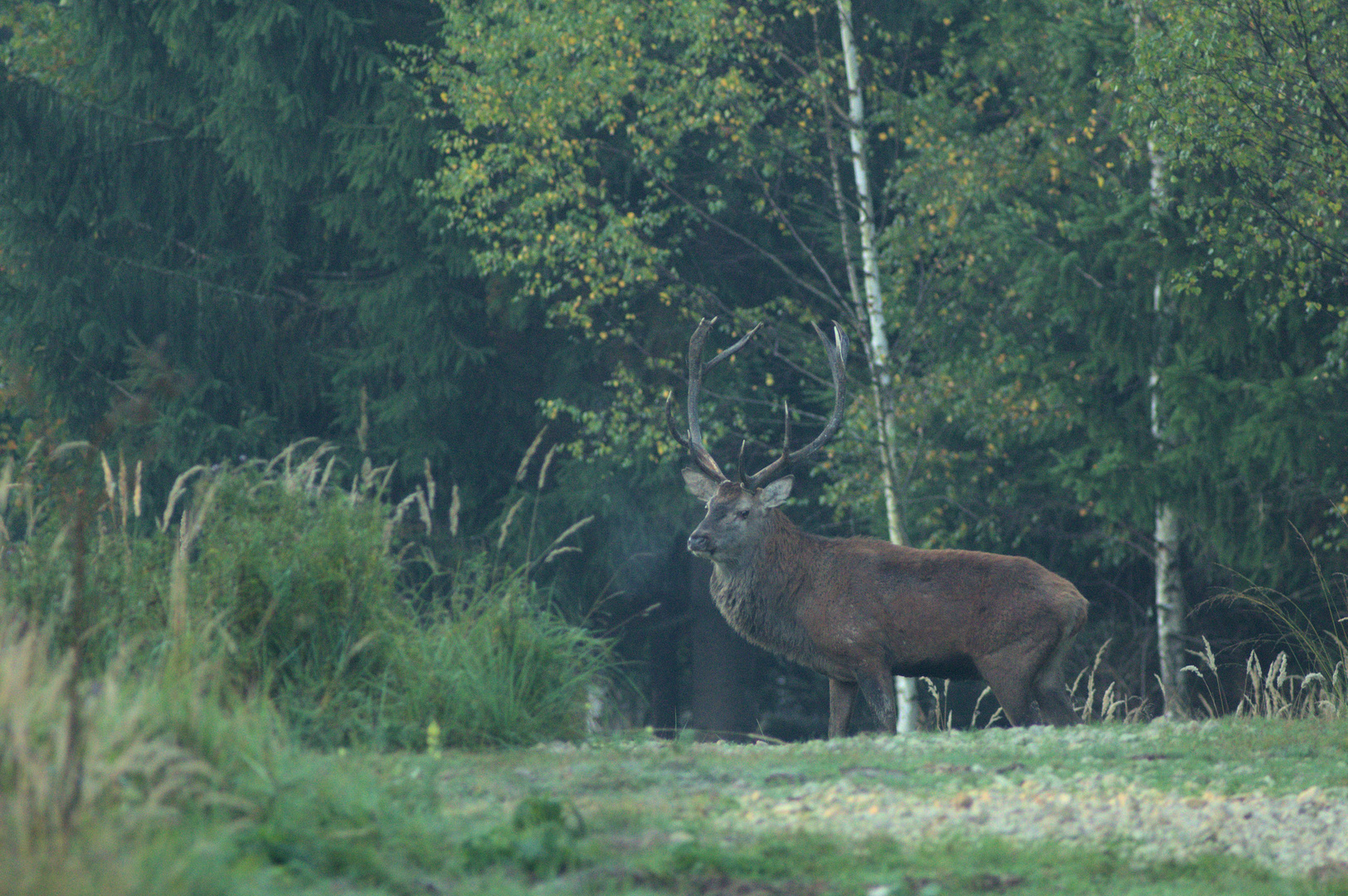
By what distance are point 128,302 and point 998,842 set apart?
14348mm

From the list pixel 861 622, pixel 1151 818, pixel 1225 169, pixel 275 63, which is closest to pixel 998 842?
pixel 1151 818

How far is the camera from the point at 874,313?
49.4ft

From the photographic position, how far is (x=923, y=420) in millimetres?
14516

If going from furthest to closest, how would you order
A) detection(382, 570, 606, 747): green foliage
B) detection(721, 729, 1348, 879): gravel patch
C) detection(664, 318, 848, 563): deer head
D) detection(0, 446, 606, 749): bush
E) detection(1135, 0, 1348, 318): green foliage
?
detection(1135, 0, 1348, 318): green foliage
detection(664, 318, 848, 563): deer head
detection(382, 570, 606, 747): green foliage
detection(0, 446, 606, 749): bush
detection(721, 729, 1348, 879): gravel patch

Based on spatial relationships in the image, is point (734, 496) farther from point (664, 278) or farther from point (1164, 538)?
point (664, 278)

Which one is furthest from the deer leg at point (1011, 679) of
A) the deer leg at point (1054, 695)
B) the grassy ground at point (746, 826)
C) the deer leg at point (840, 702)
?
the grassy ground at point (746, 826)

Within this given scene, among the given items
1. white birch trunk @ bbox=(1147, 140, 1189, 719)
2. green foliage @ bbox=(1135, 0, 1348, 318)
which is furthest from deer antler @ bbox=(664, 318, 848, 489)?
white birch trunk @ bbox=(1147, 140, 1189, 719)

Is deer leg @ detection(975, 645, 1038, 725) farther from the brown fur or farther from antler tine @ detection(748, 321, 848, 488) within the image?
antler tine @ detection(748, 321, 848, 488)

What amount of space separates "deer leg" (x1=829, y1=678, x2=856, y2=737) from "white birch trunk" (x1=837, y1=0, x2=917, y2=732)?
194 inches

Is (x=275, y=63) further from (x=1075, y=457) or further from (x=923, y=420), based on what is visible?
(x=1075, y=457)

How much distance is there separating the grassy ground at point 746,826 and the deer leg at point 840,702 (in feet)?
7.75

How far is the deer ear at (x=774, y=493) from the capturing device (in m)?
9.98

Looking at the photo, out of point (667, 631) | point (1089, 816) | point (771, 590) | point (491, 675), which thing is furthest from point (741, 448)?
point (667, 631)

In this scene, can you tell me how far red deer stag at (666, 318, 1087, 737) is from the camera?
28.8 feet
